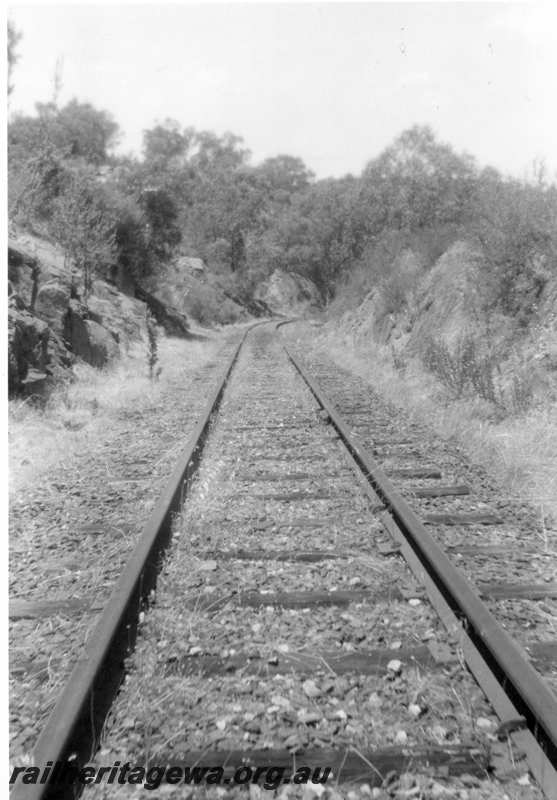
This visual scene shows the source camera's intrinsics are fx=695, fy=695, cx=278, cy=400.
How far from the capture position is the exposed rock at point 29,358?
945 centimetres

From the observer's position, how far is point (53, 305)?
12703mm

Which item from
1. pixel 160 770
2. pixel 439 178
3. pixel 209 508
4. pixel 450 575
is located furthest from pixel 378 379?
pixel 439 178

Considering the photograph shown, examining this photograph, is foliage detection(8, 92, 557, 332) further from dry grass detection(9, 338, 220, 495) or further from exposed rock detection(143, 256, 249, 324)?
dry grass detection(9, 338, 220, 495)

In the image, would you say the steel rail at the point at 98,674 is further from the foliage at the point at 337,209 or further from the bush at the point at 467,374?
the foliage at the point at 337,209

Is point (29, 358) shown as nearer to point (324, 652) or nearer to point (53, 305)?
point (53, 305)

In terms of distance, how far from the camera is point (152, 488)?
19.5 feet

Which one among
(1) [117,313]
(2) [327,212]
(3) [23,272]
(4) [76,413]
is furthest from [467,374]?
(2) [327,212]

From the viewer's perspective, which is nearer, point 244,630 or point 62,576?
point 244,630

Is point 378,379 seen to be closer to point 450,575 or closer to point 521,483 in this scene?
point 521,483

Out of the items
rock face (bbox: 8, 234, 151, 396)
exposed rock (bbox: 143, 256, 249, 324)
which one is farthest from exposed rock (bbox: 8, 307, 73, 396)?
exposed rock (bbox: 143, 256, 249, 324)

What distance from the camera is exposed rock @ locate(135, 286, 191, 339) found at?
25.5 m

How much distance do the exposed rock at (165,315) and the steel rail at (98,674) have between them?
2114 centimetres
